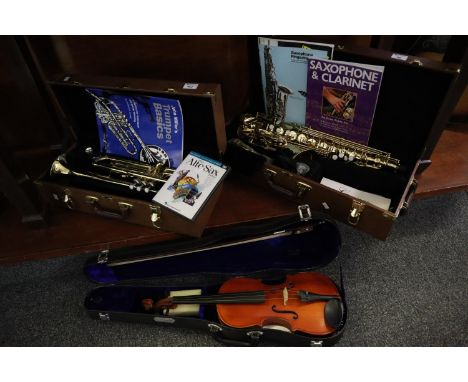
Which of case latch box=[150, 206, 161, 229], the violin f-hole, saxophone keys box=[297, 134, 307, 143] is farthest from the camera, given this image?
saxophone keys box=[297, 134, 307, 143]

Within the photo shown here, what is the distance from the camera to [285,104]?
1.30 m

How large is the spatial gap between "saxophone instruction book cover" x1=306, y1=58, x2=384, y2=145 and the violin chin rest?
58 centimetres

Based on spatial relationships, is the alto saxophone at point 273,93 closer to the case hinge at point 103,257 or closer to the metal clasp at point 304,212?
the metal clasp at point 304,212

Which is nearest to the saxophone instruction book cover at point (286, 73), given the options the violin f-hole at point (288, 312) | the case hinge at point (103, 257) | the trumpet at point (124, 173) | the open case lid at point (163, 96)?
the open case lid at point (163, 96)

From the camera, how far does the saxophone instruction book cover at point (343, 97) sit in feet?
3.55

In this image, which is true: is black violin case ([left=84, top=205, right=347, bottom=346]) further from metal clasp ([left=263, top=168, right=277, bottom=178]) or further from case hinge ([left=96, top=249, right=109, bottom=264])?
metal clasp ([left=263, top=168, right=277, bottom=178])

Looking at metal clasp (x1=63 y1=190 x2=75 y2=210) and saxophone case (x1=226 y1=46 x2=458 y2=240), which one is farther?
metal clasp (x1=63 y1=190 x2=75 y2=210)

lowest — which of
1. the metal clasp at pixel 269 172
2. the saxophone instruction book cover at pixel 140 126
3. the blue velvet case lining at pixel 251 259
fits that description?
the blue velvet case lining at pixel 251 259

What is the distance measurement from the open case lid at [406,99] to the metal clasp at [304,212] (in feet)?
1.19

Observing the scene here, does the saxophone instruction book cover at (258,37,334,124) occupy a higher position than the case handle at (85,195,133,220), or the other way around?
the saxophone instruction book cover at (258,37,334,124)

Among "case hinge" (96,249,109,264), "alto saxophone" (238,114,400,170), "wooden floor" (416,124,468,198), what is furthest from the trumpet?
"wooden floor" (416,124,468,198)

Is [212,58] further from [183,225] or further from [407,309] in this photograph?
[407,309]

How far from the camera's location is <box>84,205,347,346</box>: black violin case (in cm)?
117

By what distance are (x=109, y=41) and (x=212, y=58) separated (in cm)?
36
